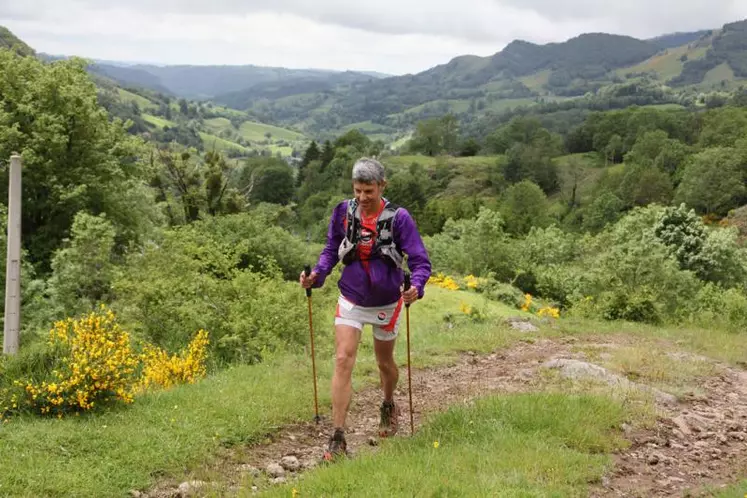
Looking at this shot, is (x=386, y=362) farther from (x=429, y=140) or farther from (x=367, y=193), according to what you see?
(x=429, y=140)

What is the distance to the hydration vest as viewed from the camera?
576cm

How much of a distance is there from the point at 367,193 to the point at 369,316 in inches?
47.4

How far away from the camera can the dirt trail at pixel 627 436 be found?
5594 mm

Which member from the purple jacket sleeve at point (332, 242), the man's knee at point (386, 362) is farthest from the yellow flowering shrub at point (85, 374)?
the man's knee at point (386, 362)

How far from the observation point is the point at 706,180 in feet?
258

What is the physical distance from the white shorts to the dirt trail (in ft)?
4.40

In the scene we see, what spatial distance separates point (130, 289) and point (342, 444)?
11.3 metres

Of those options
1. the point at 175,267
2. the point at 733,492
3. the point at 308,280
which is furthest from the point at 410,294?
the point at 175,267

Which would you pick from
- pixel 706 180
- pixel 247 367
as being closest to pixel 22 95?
pixel 247 367

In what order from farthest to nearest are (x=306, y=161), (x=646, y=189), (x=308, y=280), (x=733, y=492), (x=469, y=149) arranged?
(x=469, y=149) < (x=306, y=161) < (x=646, y=189) < (x=308, y=280) < (x=733, y=492)

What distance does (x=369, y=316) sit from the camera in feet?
19.3

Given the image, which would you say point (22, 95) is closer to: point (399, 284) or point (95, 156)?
point (95, 156)

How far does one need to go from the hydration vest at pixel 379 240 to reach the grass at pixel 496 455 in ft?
5.94

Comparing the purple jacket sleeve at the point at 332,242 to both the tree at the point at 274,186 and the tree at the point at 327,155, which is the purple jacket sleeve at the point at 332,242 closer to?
the tree at the point at 274,186
